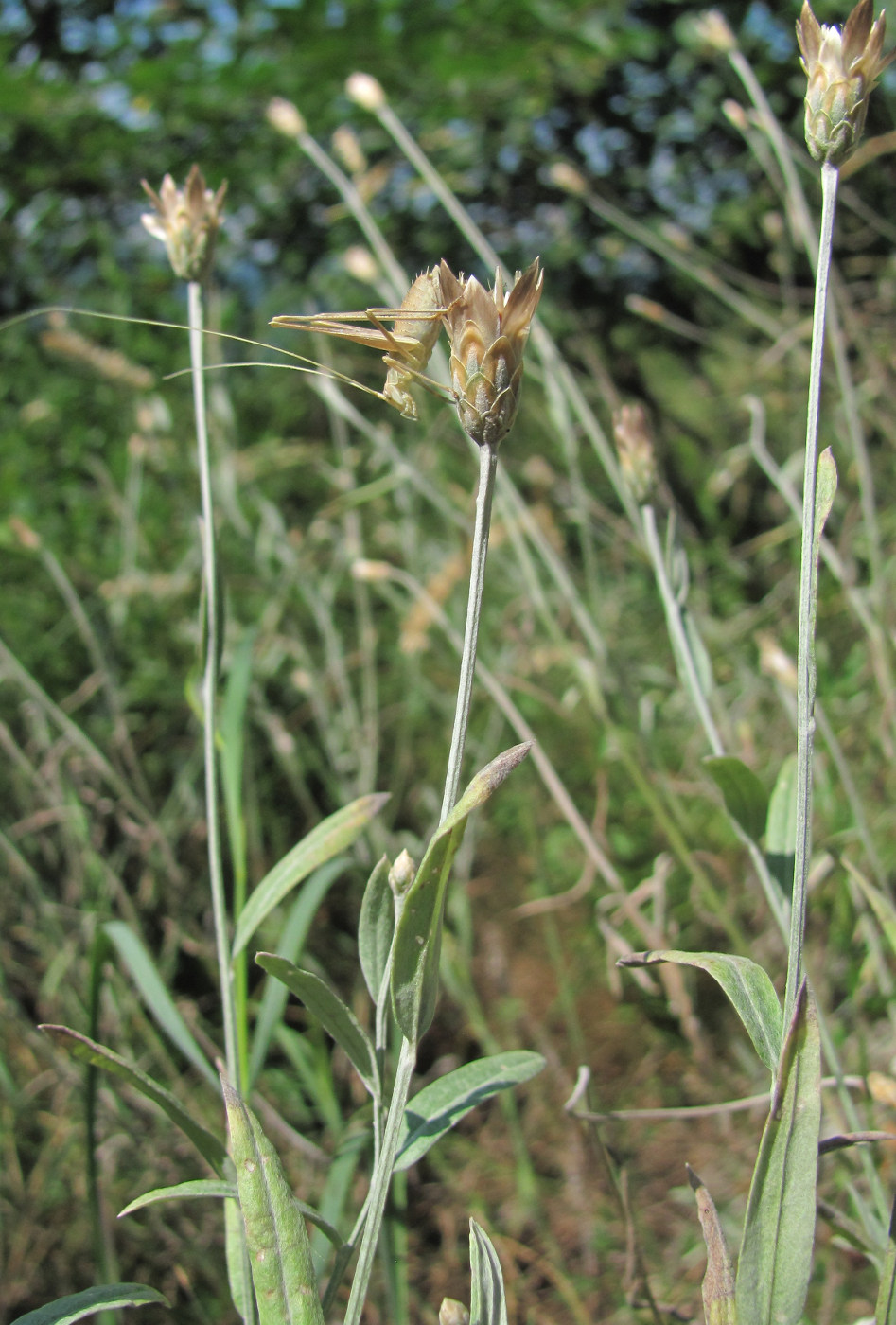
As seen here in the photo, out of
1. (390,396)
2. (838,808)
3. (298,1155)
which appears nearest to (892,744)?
(838,808)

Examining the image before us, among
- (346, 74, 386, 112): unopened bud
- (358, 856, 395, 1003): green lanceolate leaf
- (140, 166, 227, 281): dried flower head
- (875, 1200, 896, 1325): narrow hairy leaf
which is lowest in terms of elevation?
(875, 1200, 896, 1325): narrow hairy leaf

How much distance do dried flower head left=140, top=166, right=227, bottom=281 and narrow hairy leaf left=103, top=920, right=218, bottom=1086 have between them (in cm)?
30

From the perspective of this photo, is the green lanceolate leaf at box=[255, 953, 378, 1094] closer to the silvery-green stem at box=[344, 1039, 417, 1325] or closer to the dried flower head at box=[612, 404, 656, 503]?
the silvery-green stem at box=[344, 1039, 417, 1325]

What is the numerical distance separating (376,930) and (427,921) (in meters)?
0.07

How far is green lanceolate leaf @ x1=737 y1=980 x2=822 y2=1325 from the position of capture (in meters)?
0.29

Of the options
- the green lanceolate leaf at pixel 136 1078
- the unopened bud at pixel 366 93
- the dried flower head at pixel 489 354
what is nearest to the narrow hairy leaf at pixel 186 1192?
the green lanceolate leaf at pixel 136 1078

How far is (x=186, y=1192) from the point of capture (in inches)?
13.7

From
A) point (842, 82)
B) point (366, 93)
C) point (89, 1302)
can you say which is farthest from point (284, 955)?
point (366, 93)

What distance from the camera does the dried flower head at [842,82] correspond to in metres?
0.30

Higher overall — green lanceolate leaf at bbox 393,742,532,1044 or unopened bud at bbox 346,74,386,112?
unopened bud at bbox 346,74,386,112

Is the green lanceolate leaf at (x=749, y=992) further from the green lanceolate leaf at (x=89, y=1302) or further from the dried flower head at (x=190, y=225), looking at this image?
the dried flower head at (x=190, y=225)

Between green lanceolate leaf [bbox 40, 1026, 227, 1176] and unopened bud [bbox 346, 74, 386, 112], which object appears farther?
unopened bud [bbox 346, 74, 386, 112]

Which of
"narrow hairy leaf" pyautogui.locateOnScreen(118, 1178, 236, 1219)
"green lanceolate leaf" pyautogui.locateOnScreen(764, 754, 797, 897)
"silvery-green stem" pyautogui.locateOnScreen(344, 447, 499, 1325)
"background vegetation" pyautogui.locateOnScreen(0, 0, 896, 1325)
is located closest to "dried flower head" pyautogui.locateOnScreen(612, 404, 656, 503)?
"background vegetation" pyautogui.locateOnScreen(0, 0, 896, 1325)

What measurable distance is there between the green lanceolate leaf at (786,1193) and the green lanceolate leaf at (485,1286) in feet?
0.24
